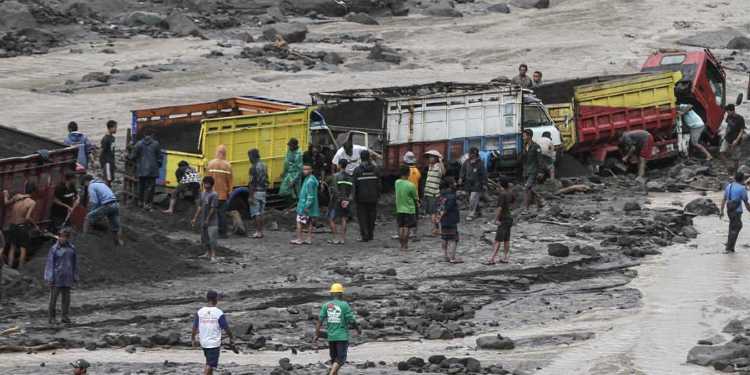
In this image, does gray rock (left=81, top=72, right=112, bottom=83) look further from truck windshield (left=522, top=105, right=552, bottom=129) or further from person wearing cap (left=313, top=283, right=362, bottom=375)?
person wearing cap (left=313, top=283, right=362, bottom=375)

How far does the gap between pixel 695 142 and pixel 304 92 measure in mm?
11290

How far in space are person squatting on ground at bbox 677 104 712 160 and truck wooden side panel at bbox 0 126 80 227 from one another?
584 inches

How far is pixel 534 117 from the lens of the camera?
28.7 meters

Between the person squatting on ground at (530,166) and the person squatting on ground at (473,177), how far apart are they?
0.95 meters

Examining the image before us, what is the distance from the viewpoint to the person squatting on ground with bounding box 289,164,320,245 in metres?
23.3

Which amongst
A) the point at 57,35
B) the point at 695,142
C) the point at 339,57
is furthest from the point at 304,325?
the point at 57,35

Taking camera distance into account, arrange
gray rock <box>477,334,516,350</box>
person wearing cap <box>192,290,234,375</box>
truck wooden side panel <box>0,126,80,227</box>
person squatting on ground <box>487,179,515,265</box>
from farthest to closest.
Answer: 1. person squatting on ground <box>487,179,515,265</box>
2. truck wooden side panel <box>0,126,80,227</box>
3. gray rock <box>477,334,516,350</box>
4. person wearing cap <box>192,290,234,375</box>

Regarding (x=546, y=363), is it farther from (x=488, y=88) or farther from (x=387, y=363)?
(x=488, y=88)

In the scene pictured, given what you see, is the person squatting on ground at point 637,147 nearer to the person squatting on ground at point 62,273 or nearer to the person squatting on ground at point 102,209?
the person squatting on ground at point 102,209

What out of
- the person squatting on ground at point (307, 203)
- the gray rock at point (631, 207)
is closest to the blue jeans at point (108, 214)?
the person squatting on ground at point (307, 203)

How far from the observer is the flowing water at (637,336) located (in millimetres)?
16828

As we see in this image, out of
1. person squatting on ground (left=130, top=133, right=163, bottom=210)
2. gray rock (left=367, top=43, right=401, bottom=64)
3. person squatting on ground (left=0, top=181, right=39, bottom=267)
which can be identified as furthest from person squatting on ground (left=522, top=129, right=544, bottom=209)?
gray rock (left=367, top=43, right=401, bottom=64)

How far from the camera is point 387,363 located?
659 inches

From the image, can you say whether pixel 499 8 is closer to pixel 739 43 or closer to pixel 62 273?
pixel 739 43
